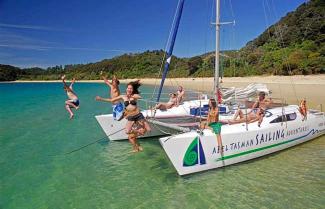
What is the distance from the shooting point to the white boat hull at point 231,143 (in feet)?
25.0

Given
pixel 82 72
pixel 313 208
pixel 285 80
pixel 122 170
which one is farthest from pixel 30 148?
pixel 82 72

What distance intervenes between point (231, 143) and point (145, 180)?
103 inches

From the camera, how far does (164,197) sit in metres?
6.87

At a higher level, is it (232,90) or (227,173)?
(232,90)

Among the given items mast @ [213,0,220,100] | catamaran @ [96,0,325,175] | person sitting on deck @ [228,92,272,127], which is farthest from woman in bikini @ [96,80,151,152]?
mast @ [213,0,220,100]

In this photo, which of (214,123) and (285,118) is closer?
(214,123)

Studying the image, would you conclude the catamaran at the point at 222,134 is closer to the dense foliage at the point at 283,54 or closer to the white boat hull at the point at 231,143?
the white boat hull at the point at 231,143

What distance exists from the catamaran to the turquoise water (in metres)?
0.33

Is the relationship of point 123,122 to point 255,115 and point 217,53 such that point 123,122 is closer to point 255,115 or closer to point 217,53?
point 217,53

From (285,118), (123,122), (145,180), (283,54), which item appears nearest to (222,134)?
(145,180)

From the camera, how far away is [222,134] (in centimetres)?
817

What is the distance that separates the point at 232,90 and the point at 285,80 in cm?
2245

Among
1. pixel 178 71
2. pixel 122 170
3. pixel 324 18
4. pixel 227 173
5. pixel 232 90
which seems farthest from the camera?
pixel 178 71

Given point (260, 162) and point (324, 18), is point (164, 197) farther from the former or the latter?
point (324, 18)
